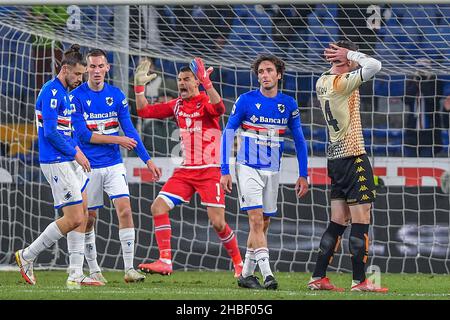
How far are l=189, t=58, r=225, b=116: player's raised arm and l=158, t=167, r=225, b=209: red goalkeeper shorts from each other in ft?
1.93

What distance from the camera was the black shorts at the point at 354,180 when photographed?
356 inches

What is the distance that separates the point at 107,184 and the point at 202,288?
4.67ft

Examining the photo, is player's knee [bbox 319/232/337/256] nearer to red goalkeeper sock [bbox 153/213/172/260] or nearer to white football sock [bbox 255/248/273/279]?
white football sock [bbox 255/248/273/279]

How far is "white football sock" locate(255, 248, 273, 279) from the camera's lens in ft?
30.0

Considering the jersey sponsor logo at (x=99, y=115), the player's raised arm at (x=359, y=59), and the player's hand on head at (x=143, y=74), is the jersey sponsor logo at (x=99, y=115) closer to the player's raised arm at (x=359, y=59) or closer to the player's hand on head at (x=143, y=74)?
the player's hand on head at (x=143, y=74)

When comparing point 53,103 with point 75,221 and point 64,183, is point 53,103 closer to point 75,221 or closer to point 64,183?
point 64,183

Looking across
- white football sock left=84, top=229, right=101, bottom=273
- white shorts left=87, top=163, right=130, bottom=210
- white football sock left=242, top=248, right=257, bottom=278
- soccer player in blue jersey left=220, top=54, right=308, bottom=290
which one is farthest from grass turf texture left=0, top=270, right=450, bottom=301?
white shorts left=87, top=163, right=130, bottom=210

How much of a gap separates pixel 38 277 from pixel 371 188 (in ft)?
12.1

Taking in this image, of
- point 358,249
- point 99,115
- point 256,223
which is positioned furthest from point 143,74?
point 358,249

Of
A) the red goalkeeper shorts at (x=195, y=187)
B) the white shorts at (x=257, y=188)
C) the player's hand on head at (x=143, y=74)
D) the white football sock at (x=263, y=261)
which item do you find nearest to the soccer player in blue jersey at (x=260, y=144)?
the white shorts at (x=257, y=188)

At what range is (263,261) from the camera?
917 centimetres

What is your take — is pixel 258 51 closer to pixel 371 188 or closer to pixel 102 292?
pixel 371 188

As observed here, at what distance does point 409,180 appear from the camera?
13.0 metres

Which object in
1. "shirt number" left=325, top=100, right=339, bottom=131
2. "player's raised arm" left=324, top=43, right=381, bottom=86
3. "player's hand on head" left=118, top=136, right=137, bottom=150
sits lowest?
"player's hand on head" left=118, top=136, right=137, bottom=150
